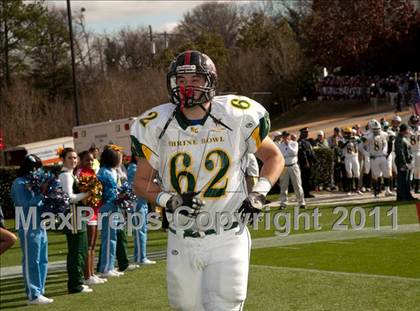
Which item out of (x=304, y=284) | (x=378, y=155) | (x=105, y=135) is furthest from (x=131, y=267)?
(x=105, y=135)

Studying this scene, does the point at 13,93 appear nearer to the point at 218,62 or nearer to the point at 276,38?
the point at 218,62

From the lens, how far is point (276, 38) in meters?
56.1

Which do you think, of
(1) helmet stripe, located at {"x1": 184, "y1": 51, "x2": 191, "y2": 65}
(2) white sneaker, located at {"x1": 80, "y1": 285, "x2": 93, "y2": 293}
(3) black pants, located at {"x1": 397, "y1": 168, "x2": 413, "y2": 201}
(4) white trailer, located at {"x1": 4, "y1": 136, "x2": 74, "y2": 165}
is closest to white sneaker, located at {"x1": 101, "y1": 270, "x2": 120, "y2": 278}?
(2) white sneaker, located at {"x1": 80, "y1": 285, "x2": 93, "y2": 293}

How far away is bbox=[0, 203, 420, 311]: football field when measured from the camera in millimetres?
8961

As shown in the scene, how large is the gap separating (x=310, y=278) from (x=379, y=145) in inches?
443

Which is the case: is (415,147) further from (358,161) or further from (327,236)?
(327,236)

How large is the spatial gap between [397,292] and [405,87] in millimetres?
36485

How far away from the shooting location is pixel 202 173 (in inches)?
227

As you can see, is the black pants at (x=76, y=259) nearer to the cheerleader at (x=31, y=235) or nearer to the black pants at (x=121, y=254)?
the cheerleader at (x=31, y=235)

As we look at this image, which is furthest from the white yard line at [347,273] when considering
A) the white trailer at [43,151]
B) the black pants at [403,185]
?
the white trailer at [43,151]

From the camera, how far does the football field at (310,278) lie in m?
8.96

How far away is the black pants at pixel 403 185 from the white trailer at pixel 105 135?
10.1 m

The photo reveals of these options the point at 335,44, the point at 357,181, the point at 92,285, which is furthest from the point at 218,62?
the point at 92,285

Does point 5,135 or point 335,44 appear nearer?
point 5,135
